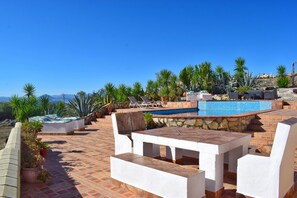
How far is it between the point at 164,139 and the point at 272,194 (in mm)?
1648

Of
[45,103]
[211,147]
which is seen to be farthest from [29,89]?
[211,147]

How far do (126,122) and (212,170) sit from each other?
7.53 feet

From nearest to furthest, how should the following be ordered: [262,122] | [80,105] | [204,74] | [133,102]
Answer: [262,122] → [80,105] → [133,102] → [204,74]

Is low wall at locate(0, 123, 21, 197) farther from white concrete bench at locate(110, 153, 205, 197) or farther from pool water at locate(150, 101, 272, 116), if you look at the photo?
pool water at locate(150, 101, 272, 116)

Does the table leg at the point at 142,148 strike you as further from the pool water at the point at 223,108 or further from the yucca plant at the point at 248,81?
the yucca plant at the point at 248,81

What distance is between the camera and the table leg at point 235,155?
3726 millimetres

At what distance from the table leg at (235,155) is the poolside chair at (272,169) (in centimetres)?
73

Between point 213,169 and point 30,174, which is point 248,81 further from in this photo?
point 30,174

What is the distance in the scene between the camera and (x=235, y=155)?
12.8 ft

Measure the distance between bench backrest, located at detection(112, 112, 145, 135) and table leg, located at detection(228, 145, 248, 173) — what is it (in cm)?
206

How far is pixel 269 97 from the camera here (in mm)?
16016

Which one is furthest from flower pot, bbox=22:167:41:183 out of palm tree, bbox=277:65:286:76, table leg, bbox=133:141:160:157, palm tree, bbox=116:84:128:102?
palm tree, bbox=277:65:286:76

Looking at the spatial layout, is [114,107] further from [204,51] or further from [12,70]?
[12,70]

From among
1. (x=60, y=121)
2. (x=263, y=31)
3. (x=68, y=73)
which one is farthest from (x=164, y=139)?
(x=68, y=73)
